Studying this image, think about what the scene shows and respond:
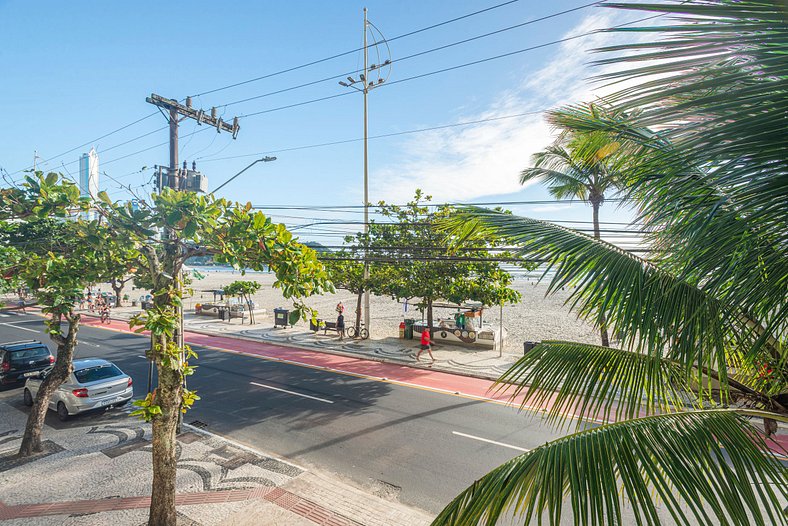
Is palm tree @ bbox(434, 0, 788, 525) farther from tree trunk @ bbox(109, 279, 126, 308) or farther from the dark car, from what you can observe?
the dark car

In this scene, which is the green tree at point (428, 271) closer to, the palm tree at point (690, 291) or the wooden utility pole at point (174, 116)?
the wooden utility pole at point (174, 116)

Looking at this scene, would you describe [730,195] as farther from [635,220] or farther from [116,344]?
[116,344]

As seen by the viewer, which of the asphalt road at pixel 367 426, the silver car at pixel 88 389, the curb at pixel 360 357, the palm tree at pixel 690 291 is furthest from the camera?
the curb at pixel 360 357

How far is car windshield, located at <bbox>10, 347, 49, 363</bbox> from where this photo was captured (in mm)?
14008

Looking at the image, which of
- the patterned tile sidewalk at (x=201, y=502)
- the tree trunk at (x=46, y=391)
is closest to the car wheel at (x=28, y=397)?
the tree trunk at (x=46, y=391)

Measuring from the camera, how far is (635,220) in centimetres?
404

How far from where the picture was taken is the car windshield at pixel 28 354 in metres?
14.0

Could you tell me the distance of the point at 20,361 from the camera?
552 inches

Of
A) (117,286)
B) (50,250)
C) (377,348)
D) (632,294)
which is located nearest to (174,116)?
(50,250)

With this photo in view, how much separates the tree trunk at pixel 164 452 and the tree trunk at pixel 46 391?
181 inches

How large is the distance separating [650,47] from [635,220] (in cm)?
229

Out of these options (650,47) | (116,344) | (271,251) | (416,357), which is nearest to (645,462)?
(650,47)

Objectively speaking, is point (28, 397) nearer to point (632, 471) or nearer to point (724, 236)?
point (632, 471)

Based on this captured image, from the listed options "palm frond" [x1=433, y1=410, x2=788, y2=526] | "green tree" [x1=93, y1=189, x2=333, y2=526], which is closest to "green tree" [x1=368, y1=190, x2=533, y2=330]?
"green tree" [x1=93, y1=189, x2=333, y2=526]
